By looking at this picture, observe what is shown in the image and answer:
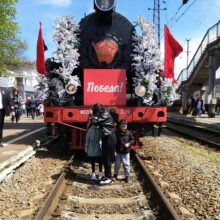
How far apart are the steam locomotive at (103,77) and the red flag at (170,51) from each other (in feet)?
2.96

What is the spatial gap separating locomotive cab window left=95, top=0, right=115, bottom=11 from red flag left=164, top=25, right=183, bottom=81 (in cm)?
147

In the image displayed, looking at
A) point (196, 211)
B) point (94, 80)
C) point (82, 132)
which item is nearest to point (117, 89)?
point (94, 80)

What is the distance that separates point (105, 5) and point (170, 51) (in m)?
2.05

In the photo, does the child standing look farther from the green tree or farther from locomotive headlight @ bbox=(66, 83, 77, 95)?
the green tree

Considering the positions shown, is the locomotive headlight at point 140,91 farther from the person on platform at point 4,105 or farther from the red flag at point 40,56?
the person on platform at point 4,105

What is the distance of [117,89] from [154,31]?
1821 mm

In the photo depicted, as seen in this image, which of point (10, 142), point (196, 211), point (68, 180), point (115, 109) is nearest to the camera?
point (196, 211)

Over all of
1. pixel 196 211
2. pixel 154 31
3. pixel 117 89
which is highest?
pixel 154 31

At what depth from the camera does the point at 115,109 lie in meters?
9.63

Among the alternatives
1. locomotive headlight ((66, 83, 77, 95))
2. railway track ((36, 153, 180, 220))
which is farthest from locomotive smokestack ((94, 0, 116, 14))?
railway track ((36, 153, 180, 220))

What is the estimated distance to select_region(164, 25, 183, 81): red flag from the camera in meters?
10.6

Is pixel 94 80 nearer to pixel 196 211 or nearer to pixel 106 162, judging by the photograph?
pixel 106 162

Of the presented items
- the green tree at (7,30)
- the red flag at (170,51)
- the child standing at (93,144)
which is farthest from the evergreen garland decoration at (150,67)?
the green tree at (7,30)

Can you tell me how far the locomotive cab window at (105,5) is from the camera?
1035cm
